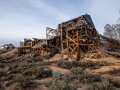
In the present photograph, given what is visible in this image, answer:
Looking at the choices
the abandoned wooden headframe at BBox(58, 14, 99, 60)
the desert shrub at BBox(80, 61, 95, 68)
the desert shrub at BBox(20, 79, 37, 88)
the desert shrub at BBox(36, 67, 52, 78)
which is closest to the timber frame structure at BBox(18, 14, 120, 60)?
the abandoned wooden headframe at BBox(58, 14, 99, 60)

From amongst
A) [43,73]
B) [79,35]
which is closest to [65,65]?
[43,73]

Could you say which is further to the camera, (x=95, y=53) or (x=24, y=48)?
(x=24, y=48)

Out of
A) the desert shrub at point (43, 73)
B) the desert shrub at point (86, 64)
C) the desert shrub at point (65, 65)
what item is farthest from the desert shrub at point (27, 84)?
the desert shrub at point (86, 64)

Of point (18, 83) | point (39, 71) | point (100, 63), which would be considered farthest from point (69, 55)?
point (18, 83)

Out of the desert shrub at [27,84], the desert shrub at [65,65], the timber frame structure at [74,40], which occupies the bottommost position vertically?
the desert shrub at [27,84]

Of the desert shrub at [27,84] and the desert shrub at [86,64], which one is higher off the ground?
the desert shrub at [86,64]

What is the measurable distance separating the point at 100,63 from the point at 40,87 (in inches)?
432

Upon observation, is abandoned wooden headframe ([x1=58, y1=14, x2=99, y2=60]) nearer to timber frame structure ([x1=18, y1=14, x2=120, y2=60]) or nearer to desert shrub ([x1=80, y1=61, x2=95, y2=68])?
timber frame structure ([x1=18, y1=14, x2=120, y2=60])

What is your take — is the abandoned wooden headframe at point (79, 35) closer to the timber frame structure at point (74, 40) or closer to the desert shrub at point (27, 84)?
the timber frame structure at point (74, 40)

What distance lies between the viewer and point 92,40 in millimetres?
25953

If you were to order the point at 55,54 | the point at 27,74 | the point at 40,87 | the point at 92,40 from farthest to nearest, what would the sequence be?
the point at 55,54 → the point at 92,40 → the point at 27,74 → the point at 40,87

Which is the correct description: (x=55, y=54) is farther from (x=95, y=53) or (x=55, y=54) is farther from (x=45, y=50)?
(x=95, y=53)

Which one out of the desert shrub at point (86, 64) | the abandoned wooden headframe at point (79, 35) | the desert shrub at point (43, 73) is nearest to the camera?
the desert shrub at point (43, 73)

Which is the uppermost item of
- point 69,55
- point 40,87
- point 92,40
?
point 92,40
